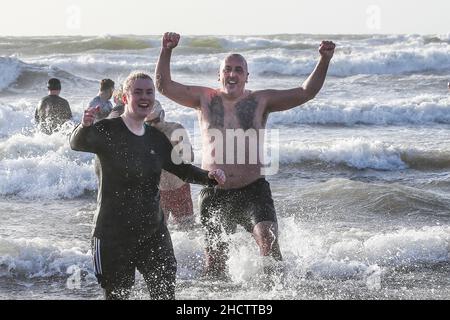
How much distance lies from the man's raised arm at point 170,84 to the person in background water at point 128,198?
1090mm

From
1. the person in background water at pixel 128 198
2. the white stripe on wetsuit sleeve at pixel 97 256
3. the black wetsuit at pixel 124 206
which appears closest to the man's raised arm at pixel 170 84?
the person in background water at pixel 128 198

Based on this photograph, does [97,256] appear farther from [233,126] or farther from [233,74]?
[233,74]

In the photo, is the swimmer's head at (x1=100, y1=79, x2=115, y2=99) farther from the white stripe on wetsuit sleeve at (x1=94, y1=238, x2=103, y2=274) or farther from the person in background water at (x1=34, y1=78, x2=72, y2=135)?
the white stripe on wetsuit sleeve at (x1=94, y1=238, x2=103, y2=274)

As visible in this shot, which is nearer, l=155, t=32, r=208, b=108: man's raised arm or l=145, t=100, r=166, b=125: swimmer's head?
l=155, t=32, r=208, b=108: man's raised arm

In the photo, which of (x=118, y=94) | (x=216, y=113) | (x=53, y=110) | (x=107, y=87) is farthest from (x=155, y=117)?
(x=53, y=110)

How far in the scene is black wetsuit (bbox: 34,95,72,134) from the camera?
12.5 metres

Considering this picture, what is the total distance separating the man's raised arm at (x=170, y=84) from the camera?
5.65 meters

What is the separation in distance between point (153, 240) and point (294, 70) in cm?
2986

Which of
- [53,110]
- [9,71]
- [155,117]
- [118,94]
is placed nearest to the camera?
[118,94]

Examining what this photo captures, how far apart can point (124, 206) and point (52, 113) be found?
8.56 metres

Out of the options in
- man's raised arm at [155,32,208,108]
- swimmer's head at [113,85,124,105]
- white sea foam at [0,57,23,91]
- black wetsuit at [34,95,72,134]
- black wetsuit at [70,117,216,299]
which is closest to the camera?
black wetsuit at [70,117,216,299]

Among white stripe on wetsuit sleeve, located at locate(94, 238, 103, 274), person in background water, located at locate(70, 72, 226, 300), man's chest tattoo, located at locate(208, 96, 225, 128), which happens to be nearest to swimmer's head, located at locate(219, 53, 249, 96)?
man's chest tattoo, located at locate(208, 96, 225, 128)

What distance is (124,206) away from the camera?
4.49 m

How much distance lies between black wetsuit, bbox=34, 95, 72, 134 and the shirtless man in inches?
264
